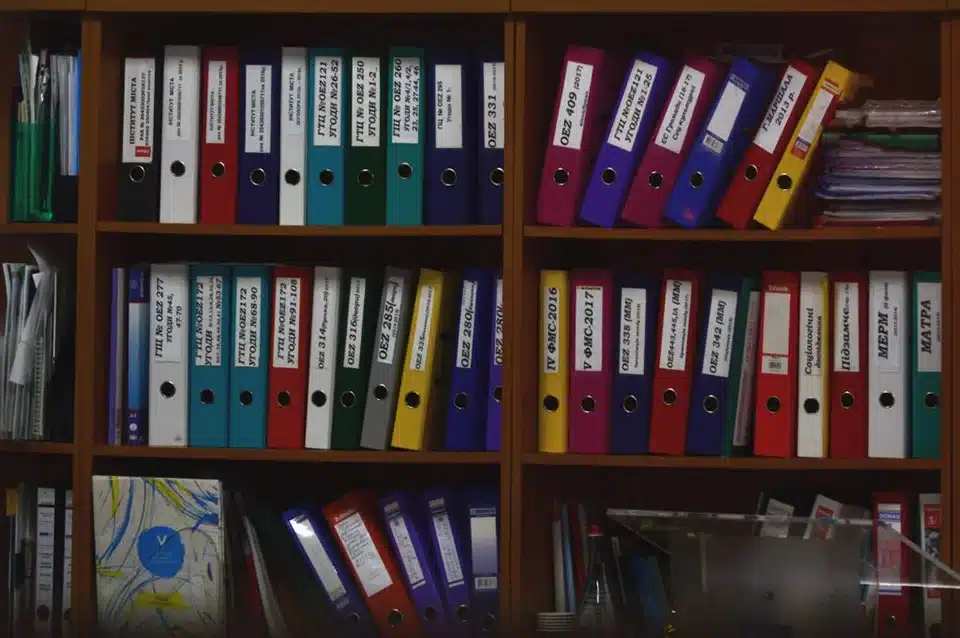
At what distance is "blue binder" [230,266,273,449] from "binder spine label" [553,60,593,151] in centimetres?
63

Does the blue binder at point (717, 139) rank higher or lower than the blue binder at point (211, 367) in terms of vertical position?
higher

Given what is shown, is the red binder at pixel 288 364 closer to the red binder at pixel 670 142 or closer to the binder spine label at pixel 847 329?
the red binder at pixel 670 142

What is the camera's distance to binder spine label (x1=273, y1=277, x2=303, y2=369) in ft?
6.82

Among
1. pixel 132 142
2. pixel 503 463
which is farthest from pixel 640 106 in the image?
pixel 132 142

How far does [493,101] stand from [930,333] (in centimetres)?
91

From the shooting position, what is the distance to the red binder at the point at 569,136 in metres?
2.05

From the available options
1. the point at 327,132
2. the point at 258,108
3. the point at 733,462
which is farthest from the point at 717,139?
the point at 258,108

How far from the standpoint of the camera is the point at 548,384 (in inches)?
81.6

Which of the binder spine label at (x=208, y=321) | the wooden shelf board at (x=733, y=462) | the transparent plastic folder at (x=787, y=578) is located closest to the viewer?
the transparent plastic folder at (x=787, y=578)

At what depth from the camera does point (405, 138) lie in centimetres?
207

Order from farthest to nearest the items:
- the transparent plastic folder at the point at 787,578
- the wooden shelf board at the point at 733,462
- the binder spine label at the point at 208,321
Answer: the binder spine label at the point at 208,321 → the wooden shelf board at the point at 733,462 → the transparent plastic folder at the point at 787,578

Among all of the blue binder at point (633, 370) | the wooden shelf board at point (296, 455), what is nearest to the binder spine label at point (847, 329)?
the blue binder at point (633, 370)

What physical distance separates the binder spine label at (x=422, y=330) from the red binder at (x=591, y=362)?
273 millimetres

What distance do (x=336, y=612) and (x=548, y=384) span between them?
0.59 metres
